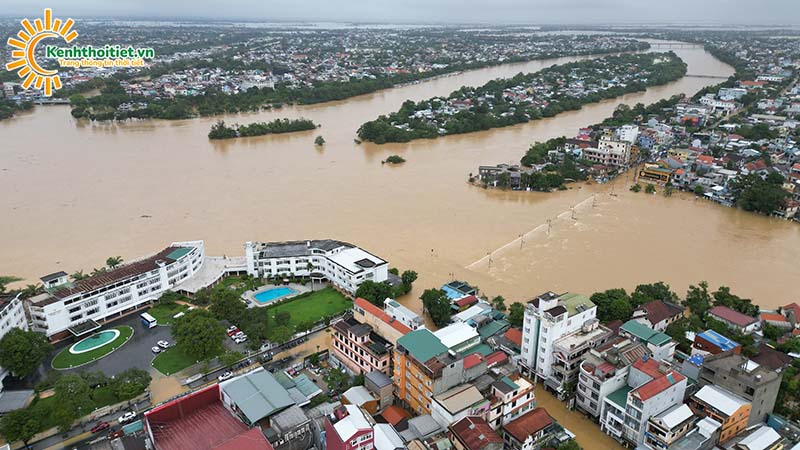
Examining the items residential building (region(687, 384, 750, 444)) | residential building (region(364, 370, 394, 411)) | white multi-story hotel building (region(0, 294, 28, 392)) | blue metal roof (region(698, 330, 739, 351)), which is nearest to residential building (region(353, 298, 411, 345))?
residential building (region(364, 370, 394, 411))

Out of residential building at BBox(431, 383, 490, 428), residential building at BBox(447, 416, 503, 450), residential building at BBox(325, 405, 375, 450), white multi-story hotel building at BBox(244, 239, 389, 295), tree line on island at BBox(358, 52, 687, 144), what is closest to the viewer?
residential building at BBox(325, 405, 375, 450)

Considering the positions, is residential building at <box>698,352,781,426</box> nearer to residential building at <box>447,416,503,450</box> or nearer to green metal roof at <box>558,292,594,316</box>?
green metal roof at <box>558,292,594,316</box>

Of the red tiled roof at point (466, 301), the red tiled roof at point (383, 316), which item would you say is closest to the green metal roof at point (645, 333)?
the red tiled roof at point (466, 301)

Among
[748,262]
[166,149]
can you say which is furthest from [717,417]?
[166,149]

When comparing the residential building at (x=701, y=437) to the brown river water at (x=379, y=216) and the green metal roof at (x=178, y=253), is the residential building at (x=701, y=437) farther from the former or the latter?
the green metal roof at (x=178, y=253)

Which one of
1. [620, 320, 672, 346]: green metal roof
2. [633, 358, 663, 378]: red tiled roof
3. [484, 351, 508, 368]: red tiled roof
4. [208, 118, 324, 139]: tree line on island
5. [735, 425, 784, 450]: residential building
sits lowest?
[735, 425, 784, 450]: residential building

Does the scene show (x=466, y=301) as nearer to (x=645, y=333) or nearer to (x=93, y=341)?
(x=645, y=333)

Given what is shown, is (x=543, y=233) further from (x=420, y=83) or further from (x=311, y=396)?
(x=420, y=83)

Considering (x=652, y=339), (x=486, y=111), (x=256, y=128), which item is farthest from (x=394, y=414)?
(x=486, y=111)
